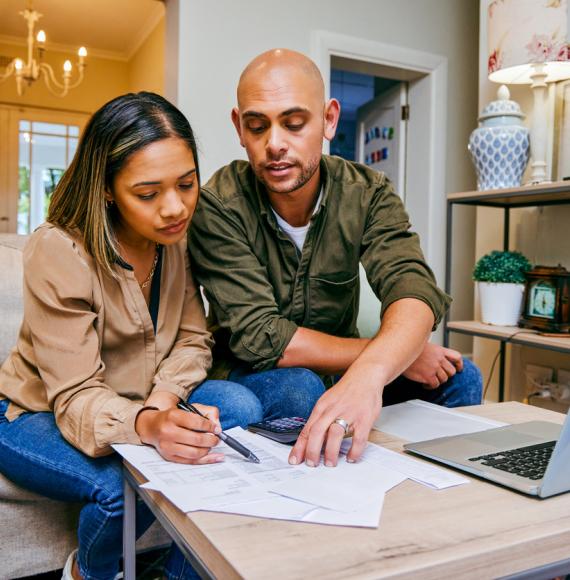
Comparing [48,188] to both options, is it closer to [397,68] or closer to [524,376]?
[397,68]

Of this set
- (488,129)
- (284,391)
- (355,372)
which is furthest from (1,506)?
(488,129)

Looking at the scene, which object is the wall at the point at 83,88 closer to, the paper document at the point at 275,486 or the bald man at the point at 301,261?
the bald man at the point at 301,261

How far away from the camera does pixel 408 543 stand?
0.56m

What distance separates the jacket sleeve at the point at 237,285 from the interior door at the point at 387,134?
250 centimetres

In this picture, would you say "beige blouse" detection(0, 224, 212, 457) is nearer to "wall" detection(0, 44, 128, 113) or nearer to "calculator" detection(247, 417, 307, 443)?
"calculator" detection(247, 417, 307, 443)

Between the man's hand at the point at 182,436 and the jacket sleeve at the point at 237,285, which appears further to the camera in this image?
the jacket sleeve at the point at 237,285

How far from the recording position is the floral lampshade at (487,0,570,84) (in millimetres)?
2064

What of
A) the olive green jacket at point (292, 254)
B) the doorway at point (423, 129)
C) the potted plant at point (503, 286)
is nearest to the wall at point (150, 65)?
the doorway at point (423, 129)

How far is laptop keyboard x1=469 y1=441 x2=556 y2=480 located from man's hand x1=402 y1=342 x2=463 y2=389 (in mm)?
399

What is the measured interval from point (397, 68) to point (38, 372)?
9.29ft

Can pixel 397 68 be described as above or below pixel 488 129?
above

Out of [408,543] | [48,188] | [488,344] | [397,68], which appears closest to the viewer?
[408,543]

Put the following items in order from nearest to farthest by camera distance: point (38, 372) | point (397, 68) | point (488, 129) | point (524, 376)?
point (38, 372), point (488, 129), point (524, 376), point (397, 68)

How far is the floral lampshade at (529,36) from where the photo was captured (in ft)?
6.77
